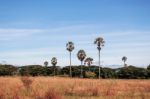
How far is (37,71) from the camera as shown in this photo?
3342 inches

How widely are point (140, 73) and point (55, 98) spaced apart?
72.0 m

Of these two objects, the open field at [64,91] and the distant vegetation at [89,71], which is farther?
the distant vegetation at [89,71]

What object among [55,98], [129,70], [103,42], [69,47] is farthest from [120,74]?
[55,98]

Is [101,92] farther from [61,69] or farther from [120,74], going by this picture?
[61,69]

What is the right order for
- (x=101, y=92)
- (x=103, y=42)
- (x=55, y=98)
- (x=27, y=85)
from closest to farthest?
(x=55, y=98) < (x=101, y=92) < (x=27, y=85) < (x=103, y=42)

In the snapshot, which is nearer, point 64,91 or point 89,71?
point 64,91

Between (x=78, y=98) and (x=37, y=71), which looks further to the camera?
(x=37, y=71)

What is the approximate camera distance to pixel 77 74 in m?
94.6

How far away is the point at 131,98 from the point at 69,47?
83.0 metres

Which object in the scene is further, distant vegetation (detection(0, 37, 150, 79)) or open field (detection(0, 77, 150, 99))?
distant vegetation (detection(0, 37, 150, 79))

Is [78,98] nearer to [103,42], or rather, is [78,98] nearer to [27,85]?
[27,85]

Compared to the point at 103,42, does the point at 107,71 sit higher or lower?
lower

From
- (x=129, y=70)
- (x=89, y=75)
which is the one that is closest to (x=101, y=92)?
(x=89, y=75)

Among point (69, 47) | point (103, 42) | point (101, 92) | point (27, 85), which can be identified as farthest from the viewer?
point (69, 47)
